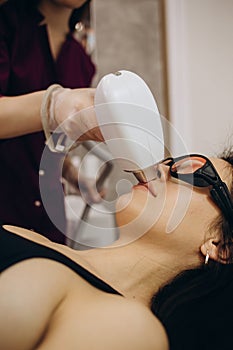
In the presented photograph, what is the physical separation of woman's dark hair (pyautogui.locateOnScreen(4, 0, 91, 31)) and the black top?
2.20 feet

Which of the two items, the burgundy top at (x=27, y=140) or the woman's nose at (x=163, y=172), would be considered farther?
the burgundy top at (x=27, y=140)

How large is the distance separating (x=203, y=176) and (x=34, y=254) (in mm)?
320

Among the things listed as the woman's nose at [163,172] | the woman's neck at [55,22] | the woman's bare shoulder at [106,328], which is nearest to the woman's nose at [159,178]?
the woman's nose at [163,172]

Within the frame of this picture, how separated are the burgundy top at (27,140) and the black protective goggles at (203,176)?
1.43 feet

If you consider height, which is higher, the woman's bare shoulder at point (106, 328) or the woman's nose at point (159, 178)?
the woman's nose at point (159, 178)

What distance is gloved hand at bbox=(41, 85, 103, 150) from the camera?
3.34 feet

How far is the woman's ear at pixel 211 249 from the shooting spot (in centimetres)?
96

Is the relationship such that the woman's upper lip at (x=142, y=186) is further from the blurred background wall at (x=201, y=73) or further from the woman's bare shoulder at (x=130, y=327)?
the woman's bare shoulder at (x=130, y=327)

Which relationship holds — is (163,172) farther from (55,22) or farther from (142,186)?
(55,22)

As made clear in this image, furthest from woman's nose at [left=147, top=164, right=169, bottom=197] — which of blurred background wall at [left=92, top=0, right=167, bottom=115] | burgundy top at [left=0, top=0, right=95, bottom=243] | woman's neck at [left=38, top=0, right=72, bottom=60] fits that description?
blurred background wall at [left=92, top=0, right=167, bottom=115]

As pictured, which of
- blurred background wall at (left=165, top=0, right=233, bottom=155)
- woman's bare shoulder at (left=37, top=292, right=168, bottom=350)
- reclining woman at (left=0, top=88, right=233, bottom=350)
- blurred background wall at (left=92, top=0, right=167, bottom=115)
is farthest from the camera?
blurred background wall at (left=92, top=0, right=167, bottom=115)

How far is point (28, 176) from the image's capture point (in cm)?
137

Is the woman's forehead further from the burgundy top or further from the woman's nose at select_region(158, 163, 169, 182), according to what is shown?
the burgundy top

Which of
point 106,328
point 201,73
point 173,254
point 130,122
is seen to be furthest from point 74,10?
point 106,328
